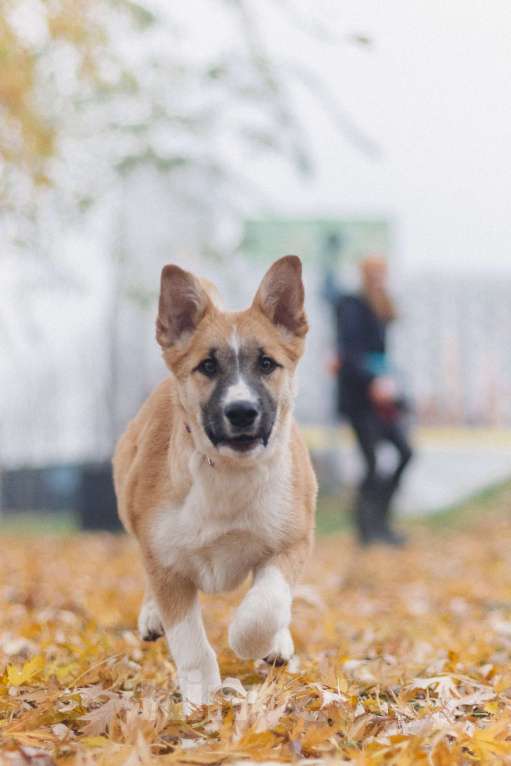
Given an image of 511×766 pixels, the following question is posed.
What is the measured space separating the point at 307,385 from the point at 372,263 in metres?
6.66

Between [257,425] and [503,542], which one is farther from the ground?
[257,425]

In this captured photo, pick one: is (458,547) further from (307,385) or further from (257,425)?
(257,425)

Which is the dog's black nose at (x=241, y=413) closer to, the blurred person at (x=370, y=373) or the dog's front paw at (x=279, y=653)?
the dog's front paw at (x=279, y=653)

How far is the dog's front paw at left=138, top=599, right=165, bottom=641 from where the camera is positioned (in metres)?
4.34

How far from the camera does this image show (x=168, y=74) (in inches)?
598

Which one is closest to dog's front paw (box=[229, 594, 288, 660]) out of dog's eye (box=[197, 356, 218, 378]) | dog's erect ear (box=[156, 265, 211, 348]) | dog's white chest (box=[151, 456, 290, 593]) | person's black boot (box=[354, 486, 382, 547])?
dog's white chest (box=[151, 456, 290, 593])

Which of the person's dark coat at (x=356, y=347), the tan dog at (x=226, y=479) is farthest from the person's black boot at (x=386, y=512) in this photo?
the tan dog at (x=226, y=479)

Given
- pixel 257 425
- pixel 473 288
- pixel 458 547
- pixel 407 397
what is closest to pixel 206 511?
pixel 257 425

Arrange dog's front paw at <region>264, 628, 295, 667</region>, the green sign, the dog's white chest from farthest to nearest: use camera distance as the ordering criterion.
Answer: the green sign, dog's front paw at <region>264, 628, 295, 667</region>, the dog's white chest

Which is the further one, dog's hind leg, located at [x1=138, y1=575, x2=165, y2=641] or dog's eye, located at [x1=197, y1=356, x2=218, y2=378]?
dog's hind leg, located at [x1=138, y1=575, x2=165, y2=641]

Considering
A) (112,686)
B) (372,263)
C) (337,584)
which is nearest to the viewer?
(112,686)

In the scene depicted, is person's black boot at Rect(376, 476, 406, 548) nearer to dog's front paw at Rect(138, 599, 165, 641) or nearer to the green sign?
the green sign

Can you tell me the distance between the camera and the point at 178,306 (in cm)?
382

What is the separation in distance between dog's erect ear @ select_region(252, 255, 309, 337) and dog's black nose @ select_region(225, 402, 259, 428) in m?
0.56
